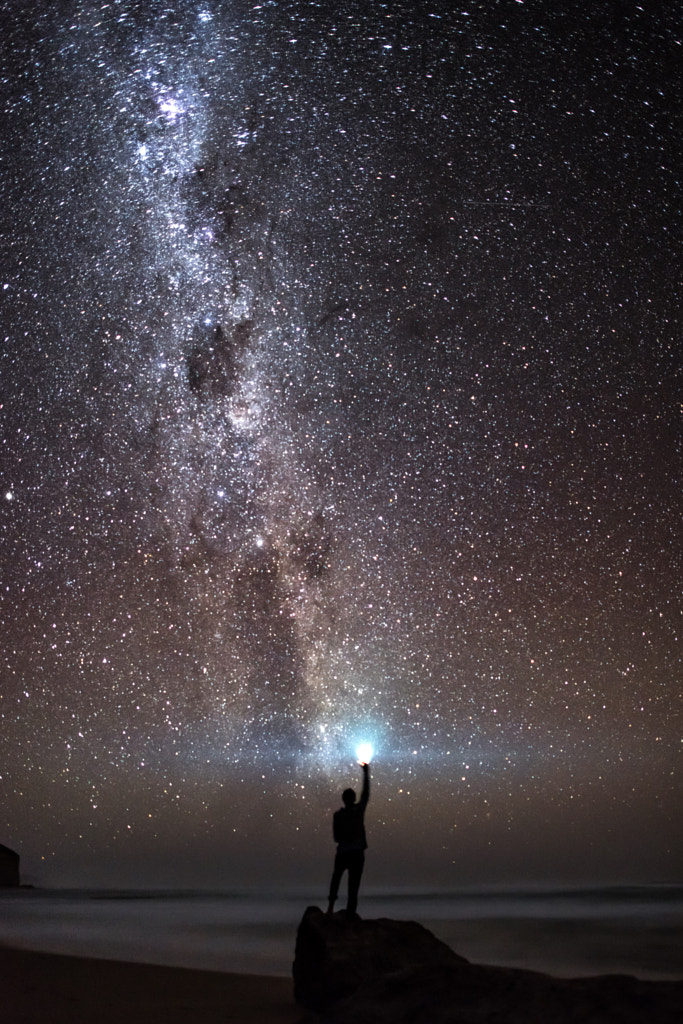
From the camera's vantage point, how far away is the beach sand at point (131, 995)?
6.20 m

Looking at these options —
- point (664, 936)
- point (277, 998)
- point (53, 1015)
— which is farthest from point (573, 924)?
point (53, 1015)

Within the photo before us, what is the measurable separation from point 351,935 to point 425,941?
516mm

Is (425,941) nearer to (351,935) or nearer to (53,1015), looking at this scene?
(351,935)

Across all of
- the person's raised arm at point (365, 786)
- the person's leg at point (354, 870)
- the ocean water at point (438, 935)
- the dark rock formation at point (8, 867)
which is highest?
the person's raised arm at point (365, 786)

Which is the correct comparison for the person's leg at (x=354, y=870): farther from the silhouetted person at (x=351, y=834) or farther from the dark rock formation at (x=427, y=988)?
the dark rock formation at (x=427, y=988)

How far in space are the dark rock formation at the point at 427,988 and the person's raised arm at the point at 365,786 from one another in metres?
0.91

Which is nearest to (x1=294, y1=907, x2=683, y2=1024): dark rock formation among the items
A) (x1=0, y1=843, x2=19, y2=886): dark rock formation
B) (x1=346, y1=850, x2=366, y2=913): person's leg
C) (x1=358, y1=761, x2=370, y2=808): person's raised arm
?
(x1=346, y1=850, x2=366, y2=913): person's leg

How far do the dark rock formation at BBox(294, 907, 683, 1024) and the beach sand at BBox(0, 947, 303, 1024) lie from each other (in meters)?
0.54

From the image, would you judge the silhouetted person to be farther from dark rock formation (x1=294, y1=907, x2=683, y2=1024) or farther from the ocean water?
the ocean water

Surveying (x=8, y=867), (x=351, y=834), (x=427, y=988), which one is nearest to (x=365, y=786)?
Answer: (x=351, y=834)

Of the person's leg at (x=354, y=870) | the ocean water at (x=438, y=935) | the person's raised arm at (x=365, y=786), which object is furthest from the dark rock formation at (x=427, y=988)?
the ocean water at (x=438, y=935)

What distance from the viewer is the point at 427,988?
15.9ft

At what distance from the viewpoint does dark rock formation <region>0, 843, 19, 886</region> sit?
188ft

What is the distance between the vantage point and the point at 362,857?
23.5ft
